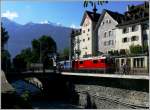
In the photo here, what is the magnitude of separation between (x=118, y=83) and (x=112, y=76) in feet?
3.93

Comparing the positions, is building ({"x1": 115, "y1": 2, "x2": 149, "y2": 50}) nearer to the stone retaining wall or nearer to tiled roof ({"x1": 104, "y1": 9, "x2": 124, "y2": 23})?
tiled roof ({"x1": 104, "y1": 9, "x2": 124, "y2": 23})

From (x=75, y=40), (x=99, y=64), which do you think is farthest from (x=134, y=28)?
(x=75, y=40)

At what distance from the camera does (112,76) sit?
37.4 m

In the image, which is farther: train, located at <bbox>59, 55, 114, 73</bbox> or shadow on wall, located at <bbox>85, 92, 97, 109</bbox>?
train, located at <bbox>59, 55, 114, 73</bbox>

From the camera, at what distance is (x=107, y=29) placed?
63.5m

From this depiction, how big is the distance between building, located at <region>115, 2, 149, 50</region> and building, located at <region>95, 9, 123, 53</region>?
2214 mm

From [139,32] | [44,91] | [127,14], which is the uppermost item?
[127,14]

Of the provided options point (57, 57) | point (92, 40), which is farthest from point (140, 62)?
point (57, 57)

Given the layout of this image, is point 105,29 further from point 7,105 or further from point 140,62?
point 7,105

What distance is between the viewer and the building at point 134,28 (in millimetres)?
52250

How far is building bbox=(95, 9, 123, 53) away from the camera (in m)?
61.2

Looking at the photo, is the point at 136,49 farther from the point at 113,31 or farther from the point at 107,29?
the point at 107,29

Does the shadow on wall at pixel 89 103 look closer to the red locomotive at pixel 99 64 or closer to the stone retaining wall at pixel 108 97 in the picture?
the stone retaining wall at pixel 108 97

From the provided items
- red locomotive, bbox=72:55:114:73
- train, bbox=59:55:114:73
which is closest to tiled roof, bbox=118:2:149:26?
train, bbox=59:55:114:73
